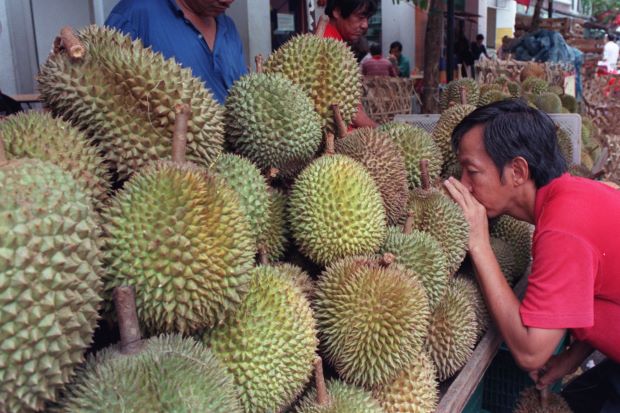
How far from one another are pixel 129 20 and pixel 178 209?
1.76m

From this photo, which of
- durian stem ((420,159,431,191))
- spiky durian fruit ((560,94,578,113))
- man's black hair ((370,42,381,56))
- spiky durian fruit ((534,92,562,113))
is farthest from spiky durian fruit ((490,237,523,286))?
man's black hair ((370,42,381,56))

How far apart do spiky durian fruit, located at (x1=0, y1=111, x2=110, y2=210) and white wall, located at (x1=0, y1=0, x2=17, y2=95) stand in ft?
17.2

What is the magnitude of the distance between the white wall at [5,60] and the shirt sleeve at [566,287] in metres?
5.70

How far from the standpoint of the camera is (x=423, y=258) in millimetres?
1803

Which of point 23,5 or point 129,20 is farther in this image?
point 23,5

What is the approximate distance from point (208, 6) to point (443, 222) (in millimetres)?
1471

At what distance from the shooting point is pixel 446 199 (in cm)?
214

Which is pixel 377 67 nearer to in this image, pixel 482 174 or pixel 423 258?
pixel 482 174

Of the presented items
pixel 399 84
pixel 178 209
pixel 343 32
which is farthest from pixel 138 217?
pixel 399 84

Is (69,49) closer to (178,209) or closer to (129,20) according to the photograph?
(178,209)

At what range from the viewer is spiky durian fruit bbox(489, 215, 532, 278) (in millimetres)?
2701

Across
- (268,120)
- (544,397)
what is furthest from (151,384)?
(544,397)

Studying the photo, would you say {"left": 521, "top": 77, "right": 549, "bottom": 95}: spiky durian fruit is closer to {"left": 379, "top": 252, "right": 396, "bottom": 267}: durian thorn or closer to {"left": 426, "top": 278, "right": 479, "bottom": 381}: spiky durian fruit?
{"left": 426, "top": 278, "right": 479, "bottom": 381}: spiky durian fruit

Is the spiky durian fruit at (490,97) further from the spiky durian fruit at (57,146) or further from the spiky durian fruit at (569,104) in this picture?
the spiky durian fruit at (57,146)
